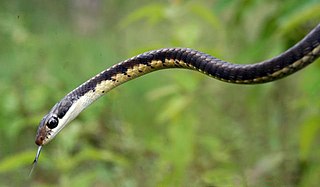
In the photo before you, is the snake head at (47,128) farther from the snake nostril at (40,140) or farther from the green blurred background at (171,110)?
the green blurred background at (171,110)

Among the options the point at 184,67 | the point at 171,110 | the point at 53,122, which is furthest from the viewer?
the point at 171,110

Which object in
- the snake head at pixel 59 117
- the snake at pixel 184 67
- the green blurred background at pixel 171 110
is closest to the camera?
the snake at pixel 184 67

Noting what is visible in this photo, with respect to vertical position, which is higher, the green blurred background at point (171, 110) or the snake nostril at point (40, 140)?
the green blurred background at point (171, 110)

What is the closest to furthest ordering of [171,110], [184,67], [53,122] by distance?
[184,67]
[53,122]
[171,110]

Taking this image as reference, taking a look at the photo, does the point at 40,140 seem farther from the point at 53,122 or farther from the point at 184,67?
the point at 184,67

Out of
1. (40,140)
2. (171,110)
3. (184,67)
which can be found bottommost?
(184,67)

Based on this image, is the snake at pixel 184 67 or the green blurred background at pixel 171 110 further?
the green blurred background at pixel 171 110

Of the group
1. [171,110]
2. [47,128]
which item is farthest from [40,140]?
[171,110]

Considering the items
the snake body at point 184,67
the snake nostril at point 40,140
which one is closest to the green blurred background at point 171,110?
the snake nostril at point 40,140
